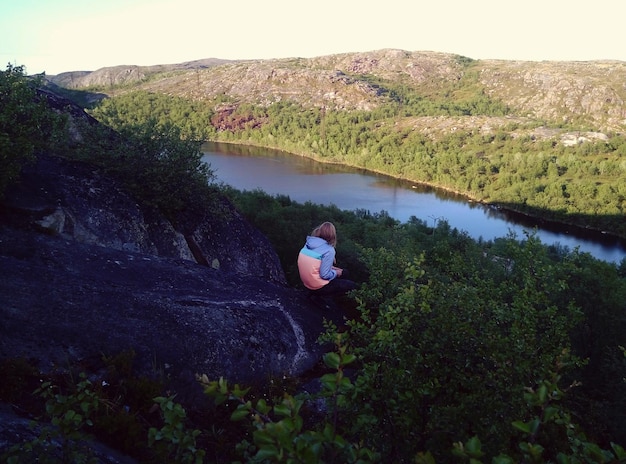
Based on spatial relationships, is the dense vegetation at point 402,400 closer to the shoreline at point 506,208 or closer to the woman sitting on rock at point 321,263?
the woman sitting on rock at point 321,263

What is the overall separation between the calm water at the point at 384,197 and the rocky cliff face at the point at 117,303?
156ft

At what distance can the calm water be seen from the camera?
65.8 metres

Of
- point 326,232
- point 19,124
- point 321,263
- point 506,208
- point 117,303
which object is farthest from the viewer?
point 506,208

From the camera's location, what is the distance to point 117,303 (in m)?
6.09

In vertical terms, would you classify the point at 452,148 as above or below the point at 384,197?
above

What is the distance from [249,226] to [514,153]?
113 metres

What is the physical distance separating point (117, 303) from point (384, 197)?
7836cm

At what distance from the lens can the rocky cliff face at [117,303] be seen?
5383 mm

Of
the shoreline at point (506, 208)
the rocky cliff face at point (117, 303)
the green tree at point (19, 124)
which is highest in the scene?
the green tree at point (19, 124)

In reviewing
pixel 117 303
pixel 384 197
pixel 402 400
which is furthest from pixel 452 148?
pixel 402 400

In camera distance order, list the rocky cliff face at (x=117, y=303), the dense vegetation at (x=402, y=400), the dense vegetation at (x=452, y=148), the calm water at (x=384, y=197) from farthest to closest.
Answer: the dense vegetation at (x=452, y=148)
the calm water at (x=384, y=197)
the rocky cliff face at (x=117, y=303)
the dense vegetation at (x=402, y=400)

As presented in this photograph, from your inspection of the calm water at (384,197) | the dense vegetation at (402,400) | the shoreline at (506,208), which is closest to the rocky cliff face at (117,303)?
the dense vegetation at (402,400)

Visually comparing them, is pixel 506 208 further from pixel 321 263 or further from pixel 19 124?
pixel 19 124

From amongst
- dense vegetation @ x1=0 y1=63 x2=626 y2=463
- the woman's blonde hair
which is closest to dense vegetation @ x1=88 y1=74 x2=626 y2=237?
the woman's blonde hair
